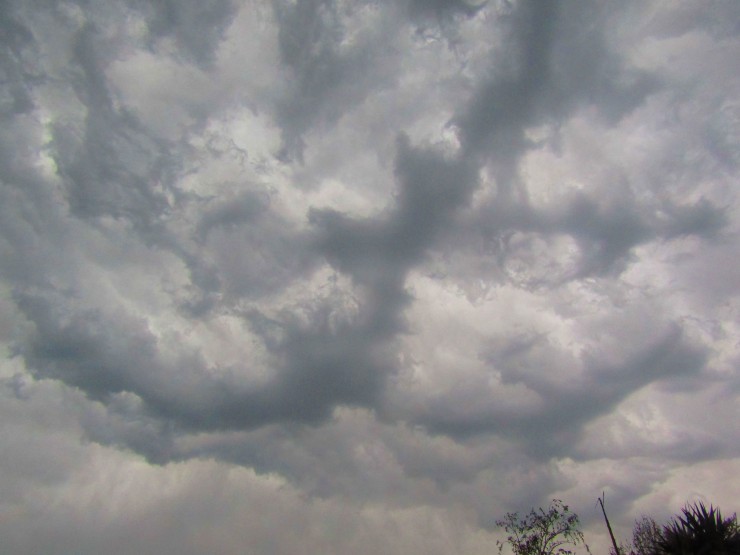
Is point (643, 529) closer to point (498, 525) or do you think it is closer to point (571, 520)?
point (571, 520)

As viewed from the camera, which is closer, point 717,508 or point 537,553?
point 717,508

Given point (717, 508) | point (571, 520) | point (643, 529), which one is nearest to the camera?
point (717, 508)

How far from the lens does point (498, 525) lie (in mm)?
54594

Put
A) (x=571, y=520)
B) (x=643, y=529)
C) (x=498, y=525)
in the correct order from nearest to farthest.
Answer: (x=571, y=520), (x=498, y=525), (x=643, y=529)

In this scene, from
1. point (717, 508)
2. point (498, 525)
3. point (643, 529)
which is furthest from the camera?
point (643, 529)

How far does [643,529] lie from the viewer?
61.2 m

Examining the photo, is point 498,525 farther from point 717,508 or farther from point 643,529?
point 717,508

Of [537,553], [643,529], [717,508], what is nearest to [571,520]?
[537,553]

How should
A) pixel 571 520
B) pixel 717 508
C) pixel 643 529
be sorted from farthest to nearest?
pixel 643 529 → pixel 571 520 → pixel 717 508

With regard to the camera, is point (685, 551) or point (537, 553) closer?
point (685, 551)

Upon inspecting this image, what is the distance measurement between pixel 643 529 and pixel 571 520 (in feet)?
62.2

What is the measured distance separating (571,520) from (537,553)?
545 centimetres

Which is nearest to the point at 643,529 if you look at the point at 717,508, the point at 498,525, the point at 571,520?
the point at 571,520

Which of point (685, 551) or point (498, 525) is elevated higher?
point (498, 525)
